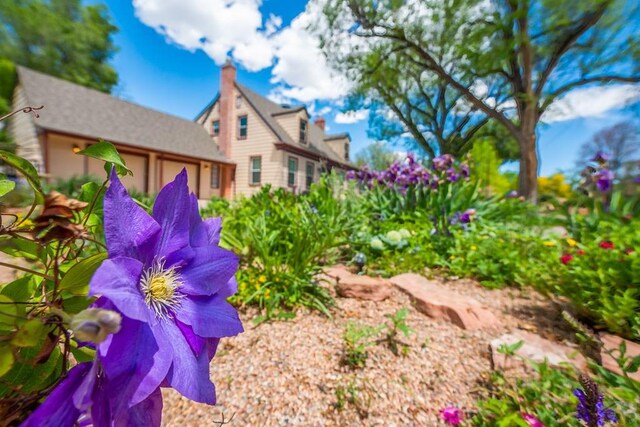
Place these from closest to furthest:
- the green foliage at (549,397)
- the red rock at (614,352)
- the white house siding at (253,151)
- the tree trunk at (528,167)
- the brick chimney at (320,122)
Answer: the green foliage at (549,397)
the red rock at (614,352)
the tree trunk at (528,167)
the white house siding at (253,151)
the brick chimney at (320,122)

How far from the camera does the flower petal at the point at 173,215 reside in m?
0.34

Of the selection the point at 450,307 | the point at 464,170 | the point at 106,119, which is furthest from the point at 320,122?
the point at 450,307

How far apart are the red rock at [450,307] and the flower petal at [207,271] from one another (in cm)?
178

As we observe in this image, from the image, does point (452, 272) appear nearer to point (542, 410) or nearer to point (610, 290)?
point (610, 290)

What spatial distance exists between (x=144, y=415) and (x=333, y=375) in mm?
1137

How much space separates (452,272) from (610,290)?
1.15 meters

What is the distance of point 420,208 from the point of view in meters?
4.05

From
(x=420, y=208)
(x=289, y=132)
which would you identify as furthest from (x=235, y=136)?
(x=420, y=208)

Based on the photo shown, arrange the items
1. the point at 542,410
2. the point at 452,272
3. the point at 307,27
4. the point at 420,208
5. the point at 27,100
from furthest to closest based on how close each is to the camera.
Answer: the point at 307,27 < the point at 27,100 < the point at 420,208 < the point at 452,272 < the point at 542,410

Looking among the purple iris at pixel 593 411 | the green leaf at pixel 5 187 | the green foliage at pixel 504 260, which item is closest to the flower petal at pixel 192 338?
the green leaf at pixel 5 187

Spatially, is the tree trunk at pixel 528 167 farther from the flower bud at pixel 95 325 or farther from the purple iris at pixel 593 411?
the flower bud at pixel 95 325

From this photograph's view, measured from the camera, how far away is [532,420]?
895mm

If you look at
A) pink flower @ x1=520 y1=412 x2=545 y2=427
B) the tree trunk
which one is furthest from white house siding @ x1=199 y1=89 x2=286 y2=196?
pink flower @ x1=520 y1=412 x2=545 y2=427

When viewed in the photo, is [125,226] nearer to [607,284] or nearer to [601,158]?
[607,284]
